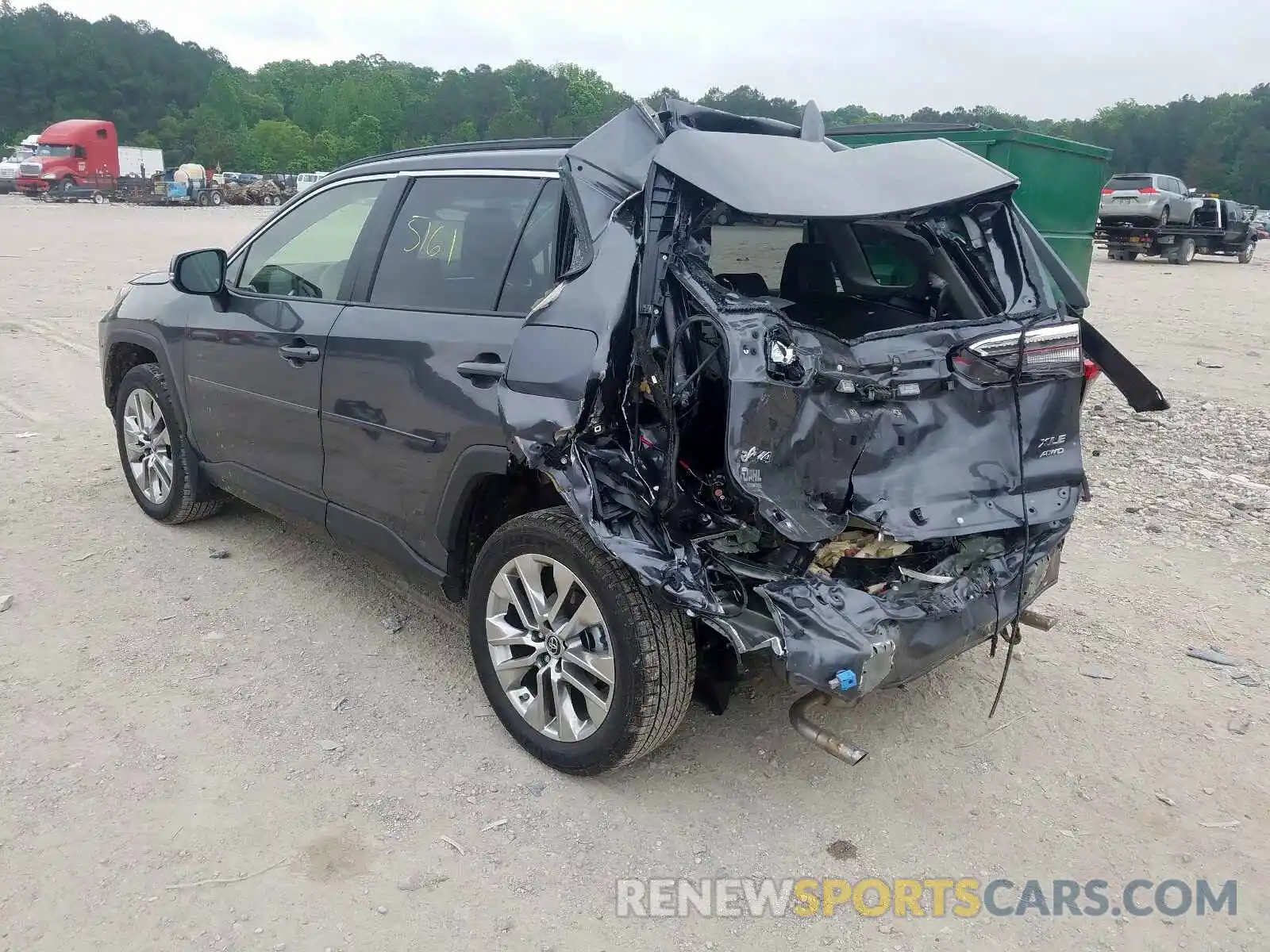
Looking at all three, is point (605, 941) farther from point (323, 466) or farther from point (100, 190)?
point (100, 190)

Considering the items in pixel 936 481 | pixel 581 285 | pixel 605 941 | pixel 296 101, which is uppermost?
pixel 296 101

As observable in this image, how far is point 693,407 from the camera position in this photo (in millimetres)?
2758

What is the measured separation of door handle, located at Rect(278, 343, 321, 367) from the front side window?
22 cm

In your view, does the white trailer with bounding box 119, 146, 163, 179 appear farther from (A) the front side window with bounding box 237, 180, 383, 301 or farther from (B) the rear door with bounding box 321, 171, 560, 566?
(B) the rear door with bounding box 321, 171, 560, 566

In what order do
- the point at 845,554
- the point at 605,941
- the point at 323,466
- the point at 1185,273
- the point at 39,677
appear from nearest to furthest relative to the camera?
the point at 605,941 < the point at 845,554 < the point at 39,677 < the point at 323,466 < the point at 1185,273

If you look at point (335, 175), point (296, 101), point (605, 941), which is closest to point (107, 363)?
point (335, 175)

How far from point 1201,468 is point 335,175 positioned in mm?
5680

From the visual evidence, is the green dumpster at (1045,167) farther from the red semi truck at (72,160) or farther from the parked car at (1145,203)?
the red semi truck at (72,160)

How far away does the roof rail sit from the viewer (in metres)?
3.35

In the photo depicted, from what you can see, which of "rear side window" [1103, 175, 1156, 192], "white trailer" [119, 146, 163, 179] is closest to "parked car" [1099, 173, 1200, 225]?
"rear side window" [1103, 175, 1156, 192]

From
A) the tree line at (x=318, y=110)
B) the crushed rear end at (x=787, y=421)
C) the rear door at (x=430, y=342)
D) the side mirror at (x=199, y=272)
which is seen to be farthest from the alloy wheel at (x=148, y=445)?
the tree line at (x=318, y=110)

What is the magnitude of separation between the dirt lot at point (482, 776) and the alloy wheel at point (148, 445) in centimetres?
26

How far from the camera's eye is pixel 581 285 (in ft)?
9.32

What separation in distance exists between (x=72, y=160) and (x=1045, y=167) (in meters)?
47.6
